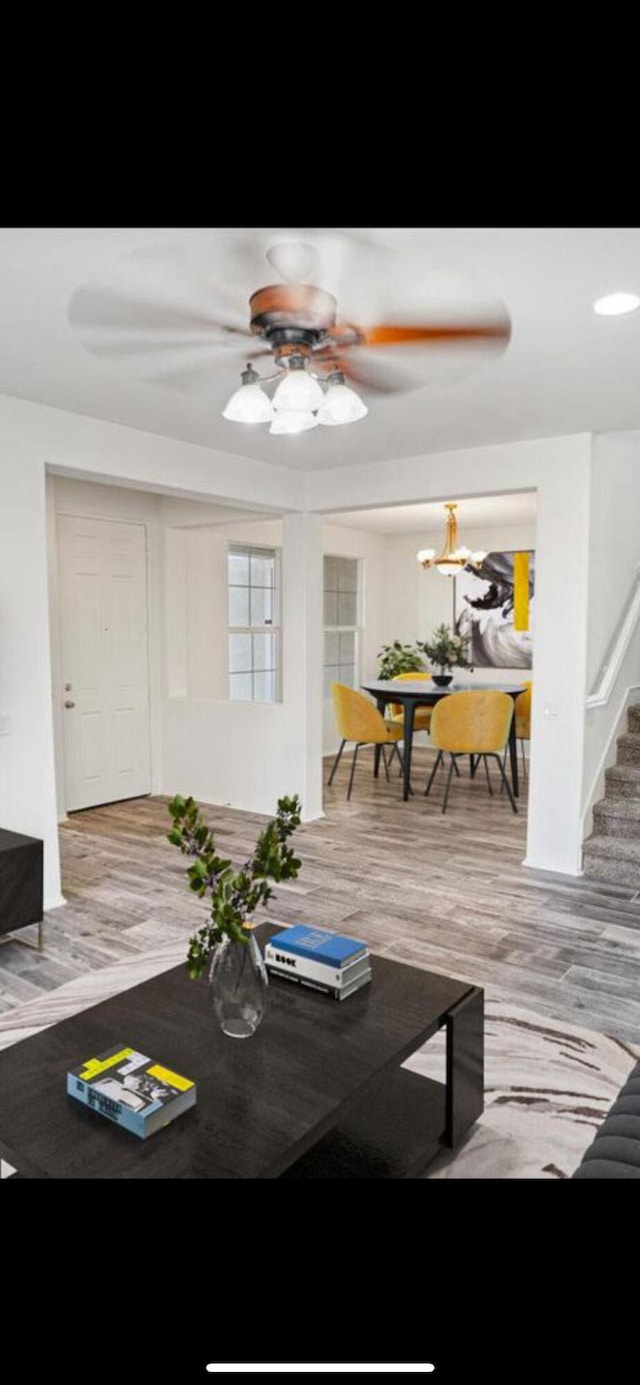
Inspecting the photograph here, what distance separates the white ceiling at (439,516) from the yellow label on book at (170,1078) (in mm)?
5506

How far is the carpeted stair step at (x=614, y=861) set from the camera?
14.0 ft

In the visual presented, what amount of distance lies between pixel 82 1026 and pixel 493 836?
3.71m

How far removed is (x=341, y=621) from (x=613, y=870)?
188 inches

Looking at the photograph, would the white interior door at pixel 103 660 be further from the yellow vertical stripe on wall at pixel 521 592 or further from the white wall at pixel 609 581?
the yellow vertical stripe on wall at pixel 521 592

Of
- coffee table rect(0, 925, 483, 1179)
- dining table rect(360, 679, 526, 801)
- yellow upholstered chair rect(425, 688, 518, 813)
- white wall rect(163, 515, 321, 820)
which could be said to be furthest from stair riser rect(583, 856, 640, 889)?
coffee table rect(0, 925, 483, 1179)

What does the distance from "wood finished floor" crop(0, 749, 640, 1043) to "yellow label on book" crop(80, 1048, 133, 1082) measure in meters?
1.41

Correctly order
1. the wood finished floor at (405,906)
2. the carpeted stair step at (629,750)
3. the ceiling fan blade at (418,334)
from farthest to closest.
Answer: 1. the carpeted stair step at (629,750)
2. the wood finished floor at (405,906)
3. the ceiling fan blade at (418,334)

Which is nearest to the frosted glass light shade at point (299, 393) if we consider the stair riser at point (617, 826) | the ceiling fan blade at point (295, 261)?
the ceiling fan blade at point (295, 261)

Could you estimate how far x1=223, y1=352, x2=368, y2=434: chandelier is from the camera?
2.09m

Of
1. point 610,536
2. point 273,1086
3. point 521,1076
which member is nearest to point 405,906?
point 521,1076

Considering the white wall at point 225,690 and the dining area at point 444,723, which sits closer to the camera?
the white wall at point 225,690

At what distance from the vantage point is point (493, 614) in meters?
8.23

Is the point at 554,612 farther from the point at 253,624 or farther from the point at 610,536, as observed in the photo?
the point at 253,624
